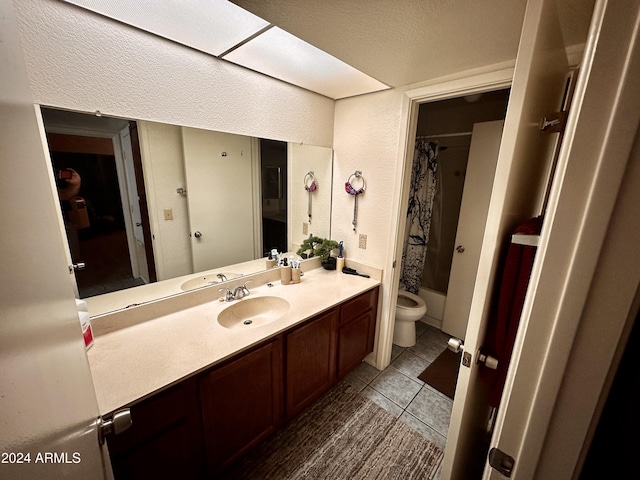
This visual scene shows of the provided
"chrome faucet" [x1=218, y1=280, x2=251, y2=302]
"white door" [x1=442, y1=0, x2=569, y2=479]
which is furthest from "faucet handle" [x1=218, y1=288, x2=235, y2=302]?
"white door" [x1=442, y1=0, x2=569, y2=479]

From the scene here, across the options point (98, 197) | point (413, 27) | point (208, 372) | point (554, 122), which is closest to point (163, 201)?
point (98, 197)

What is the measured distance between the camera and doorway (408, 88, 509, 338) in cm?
227

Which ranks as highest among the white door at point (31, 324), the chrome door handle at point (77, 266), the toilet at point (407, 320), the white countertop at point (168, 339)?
the white door at point (31, 324)

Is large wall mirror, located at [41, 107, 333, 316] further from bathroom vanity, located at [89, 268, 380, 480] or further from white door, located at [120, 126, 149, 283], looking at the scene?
bathroom vanity, located at [89, 268, 380, 480]

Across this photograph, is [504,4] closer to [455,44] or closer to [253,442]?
[455,44]

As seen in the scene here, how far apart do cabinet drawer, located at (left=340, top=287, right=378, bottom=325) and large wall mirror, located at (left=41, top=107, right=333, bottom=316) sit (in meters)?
0.71

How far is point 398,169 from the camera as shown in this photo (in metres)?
1.75

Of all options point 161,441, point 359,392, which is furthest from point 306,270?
point 161,441

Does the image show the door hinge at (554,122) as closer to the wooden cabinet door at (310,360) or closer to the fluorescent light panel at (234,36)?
the fluorescent light panel at (234,36)

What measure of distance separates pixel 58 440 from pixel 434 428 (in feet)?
6.24

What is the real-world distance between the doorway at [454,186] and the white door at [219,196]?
1.99 metres

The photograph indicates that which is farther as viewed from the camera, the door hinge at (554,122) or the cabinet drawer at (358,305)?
the cabinet drawer at (358,305)

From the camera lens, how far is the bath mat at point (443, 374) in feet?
6.35

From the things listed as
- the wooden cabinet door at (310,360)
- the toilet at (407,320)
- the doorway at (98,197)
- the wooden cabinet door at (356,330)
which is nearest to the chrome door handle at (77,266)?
the doorway at (98,197)
